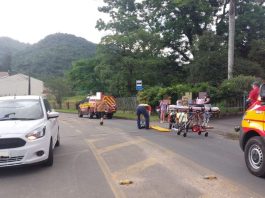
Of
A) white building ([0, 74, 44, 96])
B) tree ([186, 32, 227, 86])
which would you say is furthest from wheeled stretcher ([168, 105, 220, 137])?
white building ([0, 74, 44, 96])

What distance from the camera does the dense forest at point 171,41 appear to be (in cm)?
3778

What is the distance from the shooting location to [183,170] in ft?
29.1

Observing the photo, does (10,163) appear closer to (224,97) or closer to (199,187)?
(199,187)

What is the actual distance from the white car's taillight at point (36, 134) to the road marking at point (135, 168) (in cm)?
186

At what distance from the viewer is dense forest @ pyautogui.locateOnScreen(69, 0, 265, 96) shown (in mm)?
37781

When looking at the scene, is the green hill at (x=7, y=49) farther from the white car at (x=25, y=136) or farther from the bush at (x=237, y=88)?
the white car at (x=25, y=136)

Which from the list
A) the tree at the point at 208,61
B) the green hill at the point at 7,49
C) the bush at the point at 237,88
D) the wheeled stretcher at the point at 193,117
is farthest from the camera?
the green hill at the point at 7,49

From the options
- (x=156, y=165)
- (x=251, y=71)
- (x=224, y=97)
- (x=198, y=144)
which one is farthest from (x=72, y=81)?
(x=156, y=165)

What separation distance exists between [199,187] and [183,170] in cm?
155

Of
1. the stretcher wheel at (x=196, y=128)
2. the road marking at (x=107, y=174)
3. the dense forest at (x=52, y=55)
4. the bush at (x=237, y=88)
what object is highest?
the dense forest at (x=52, y=55)

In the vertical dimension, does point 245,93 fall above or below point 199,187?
above

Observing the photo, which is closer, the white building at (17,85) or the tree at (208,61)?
the tree at (208,61)

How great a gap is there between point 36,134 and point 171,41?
3866 centimetres

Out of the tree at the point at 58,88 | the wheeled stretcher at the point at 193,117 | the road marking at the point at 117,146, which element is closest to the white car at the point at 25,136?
the road marking at the point at 117,146
